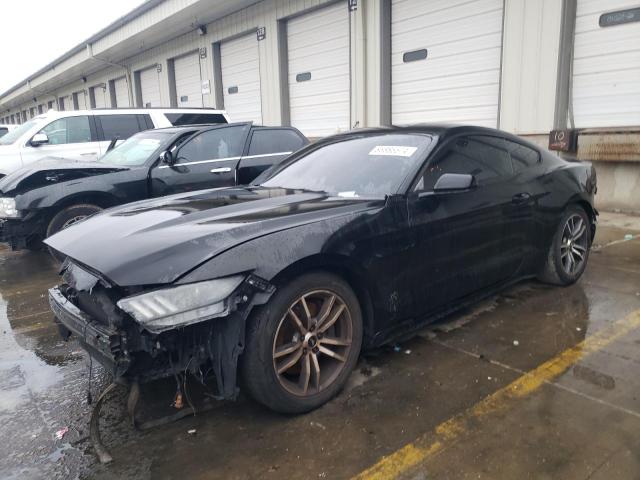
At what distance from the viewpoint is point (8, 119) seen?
171 feet

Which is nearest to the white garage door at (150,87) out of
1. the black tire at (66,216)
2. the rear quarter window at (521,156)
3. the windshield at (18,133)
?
the windshield at (18,133)

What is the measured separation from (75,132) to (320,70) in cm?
647

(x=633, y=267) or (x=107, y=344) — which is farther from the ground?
(x=107, y=344)

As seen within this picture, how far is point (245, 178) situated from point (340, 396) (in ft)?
15.8

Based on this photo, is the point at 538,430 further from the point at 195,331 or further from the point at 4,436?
the point at 4,436

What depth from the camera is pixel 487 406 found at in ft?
9.36

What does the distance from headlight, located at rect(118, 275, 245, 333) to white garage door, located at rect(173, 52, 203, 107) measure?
1736cm

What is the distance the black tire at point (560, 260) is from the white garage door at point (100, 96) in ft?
88.1

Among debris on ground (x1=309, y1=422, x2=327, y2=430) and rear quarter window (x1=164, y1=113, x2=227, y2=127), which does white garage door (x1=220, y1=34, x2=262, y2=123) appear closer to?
rear quarter window (x1=164, y1=113, x2=227, y2=127)

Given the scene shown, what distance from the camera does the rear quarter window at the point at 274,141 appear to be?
752 centimetres

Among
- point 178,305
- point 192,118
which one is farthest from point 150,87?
point 178,305

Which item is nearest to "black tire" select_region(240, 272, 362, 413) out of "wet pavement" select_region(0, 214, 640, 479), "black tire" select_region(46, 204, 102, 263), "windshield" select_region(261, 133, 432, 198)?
"wet pavement" select_region(0, 214, 640, 479)

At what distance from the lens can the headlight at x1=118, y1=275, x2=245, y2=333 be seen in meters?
2.35

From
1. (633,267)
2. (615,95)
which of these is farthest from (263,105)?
(633,267)
